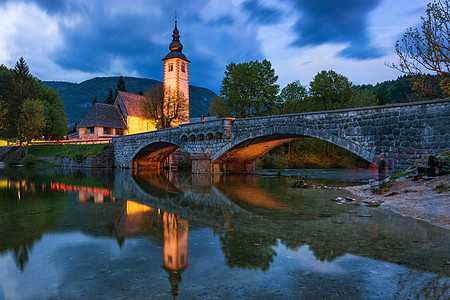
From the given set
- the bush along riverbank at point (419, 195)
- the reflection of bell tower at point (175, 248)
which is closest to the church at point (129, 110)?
the bush along riverbank at point (419, 195)

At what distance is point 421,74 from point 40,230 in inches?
694

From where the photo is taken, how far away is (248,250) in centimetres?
490

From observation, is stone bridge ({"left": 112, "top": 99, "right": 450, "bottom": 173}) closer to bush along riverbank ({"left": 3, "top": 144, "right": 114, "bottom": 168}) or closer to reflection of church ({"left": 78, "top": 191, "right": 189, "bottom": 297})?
bush along riverbank ({"left": 3, "top": 144, "right": 114, "bottom": 168})

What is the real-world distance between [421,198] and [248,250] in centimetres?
668

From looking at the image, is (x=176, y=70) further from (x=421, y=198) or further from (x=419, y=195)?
(x=421, y=198)

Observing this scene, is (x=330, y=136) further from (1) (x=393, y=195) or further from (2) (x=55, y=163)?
(2) (x=55, y=163)

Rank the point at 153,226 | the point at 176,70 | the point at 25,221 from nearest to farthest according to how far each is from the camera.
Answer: the point at 153,226
the point at 25,221
the point at 176,70

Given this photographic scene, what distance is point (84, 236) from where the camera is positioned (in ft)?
19.3

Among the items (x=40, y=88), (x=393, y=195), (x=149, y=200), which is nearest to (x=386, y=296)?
(x=393, y=195)

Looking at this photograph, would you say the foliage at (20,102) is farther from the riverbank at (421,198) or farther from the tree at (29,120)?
the riverbank at (421,198)

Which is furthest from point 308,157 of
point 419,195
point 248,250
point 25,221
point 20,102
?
point 20,102

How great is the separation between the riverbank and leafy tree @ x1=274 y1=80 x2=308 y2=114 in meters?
29.2

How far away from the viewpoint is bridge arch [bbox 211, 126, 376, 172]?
55.5ft

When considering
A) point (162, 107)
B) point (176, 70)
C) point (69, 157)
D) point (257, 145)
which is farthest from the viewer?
point (176, 70)
